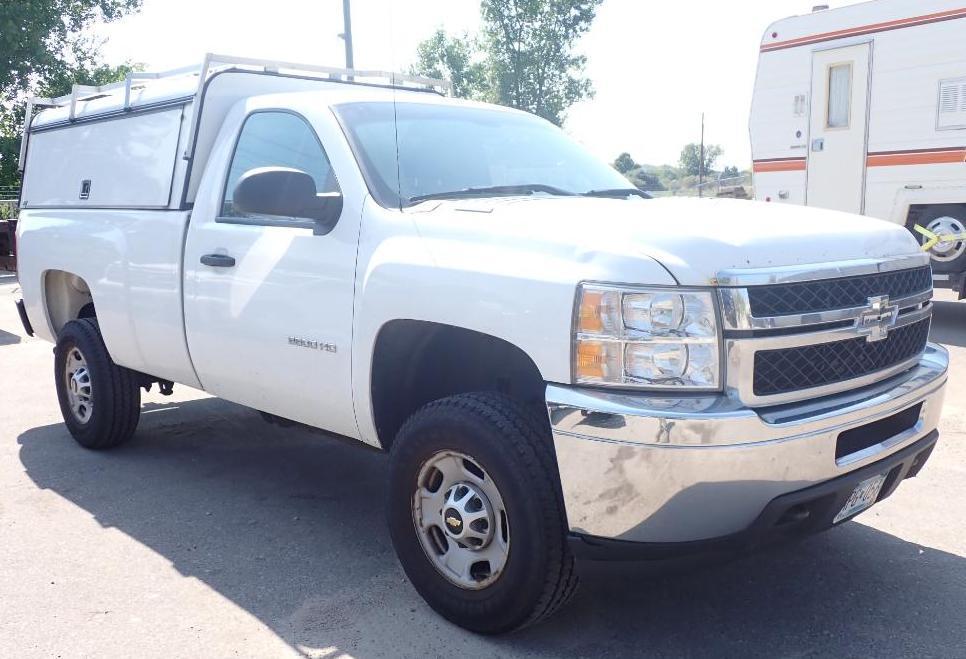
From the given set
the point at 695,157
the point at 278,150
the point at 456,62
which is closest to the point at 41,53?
the point at 456,62

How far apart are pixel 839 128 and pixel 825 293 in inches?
355

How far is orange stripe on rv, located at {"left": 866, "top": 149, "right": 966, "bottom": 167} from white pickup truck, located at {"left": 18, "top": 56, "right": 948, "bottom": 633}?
7.01 meters

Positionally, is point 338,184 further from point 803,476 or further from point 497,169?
point 803,476

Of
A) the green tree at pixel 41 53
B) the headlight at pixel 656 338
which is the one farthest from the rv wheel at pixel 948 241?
the green tree at pixel 41 53

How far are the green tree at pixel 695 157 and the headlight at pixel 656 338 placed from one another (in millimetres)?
63069

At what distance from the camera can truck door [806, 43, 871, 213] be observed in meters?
10.9

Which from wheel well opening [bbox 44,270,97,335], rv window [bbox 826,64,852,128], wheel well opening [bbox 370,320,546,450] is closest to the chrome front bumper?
wheel well opening [bbox 370,320,546,450]

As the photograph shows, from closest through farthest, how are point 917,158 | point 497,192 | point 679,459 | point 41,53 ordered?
point 679,459 → point 497,192 → point 917,158 → point 41,53

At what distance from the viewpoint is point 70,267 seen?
18.7ft

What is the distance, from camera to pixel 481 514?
326cm

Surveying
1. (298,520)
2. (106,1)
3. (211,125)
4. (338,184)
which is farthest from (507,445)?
(106,1)

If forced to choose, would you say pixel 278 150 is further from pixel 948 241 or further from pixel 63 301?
pixel 948 241

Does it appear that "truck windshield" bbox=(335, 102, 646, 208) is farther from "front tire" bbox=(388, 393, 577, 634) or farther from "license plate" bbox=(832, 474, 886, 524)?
"license plate" bbox=(832, 474, 886, 524)

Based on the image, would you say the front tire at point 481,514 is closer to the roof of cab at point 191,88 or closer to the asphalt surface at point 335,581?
the asphalt surface at point 335,581
